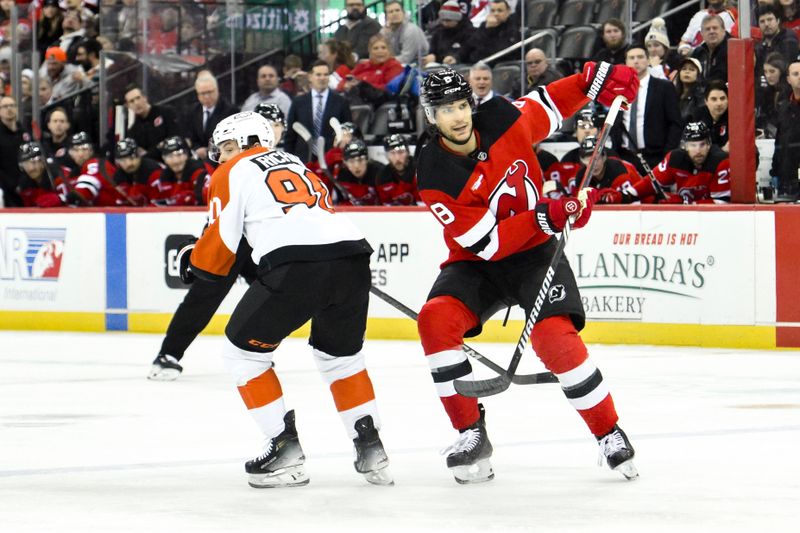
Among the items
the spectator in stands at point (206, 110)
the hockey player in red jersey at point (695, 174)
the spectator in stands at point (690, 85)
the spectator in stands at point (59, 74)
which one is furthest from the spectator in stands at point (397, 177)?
the spectator in stands at point (59, 74)

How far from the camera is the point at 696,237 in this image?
9.40 meters

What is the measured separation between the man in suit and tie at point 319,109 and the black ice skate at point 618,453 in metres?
6.98

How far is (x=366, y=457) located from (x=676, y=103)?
5.98 meters

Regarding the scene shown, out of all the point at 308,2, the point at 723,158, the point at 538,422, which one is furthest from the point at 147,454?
the point at 308,2

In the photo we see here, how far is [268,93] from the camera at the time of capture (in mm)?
12438

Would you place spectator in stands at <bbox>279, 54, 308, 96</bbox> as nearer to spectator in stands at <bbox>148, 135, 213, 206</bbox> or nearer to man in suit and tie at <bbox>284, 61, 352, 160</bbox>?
man in suit and tie at <bbox>284, 61, 352, 160</bbox>

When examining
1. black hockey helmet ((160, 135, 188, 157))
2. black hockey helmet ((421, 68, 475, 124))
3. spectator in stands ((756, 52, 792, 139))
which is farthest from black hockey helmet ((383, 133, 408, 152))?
black hockey helmet ((421, 68, 475, 124))

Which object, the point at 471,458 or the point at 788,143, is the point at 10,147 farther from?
the point at 471,458

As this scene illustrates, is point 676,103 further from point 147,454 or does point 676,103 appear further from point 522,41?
point 147,454

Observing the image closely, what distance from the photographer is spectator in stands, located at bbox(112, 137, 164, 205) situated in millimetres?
12172

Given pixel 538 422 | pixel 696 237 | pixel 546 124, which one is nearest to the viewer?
pixel 546 124

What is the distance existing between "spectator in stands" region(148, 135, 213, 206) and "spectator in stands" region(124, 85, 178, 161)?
22.6 inches

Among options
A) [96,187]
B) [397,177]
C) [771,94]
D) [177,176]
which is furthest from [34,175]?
[771,94]

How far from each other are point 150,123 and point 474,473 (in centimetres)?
825
